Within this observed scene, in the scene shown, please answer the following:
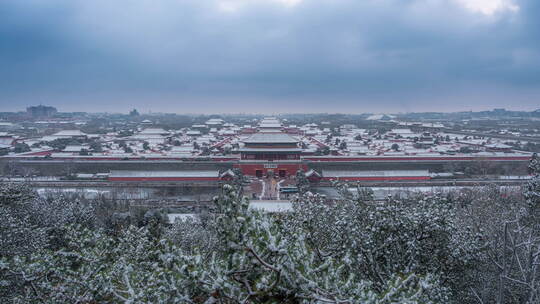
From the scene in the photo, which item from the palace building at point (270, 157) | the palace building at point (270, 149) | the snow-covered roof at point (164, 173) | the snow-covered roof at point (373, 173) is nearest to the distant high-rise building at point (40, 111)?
the snow-covered roof at point (164, 173)

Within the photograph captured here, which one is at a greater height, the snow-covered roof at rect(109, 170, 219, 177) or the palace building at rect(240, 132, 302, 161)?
the palace building at rect(240, 132, 302, 161)

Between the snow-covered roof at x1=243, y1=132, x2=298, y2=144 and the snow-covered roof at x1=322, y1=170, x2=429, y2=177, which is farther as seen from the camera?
the snow-covered roof at x1=243, y1=132, x2=298, y2=144

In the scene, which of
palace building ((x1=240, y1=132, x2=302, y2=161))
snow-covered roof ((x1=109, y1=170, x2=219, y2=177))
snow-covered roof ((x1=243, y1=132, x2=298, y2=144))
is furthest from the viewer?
snow-covered roof ((x1=243, y1=132, x2=298, y2=144))

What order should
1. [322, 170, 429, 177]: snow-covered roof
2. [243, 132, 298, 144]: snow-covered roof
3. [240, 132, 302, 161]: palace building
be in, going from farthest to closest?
[243, 132, 298, 144]: snow-covered roof → [240, 132, 302, 161]: palace building → [322, 170, 429, 177]: snow-covered roof

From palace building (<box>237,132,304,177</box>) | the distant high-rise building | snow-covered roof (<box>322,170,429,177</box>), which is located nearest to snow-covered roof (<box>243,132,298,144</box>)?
palace building (<box>237,132,304,177</box>)

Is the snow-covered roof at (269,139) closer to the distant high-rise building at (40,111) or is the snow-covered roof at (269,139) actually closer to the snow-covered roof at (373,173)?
the snow-covered roof at (373,173)

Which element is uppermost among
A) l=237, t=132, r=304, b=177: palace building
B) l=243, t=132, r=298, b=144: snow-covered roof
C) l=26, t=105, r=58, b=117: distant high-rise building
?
l=26, t=105, r=58, b=117: distant high-rise building

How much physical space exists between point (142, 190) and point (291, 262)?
1757cm

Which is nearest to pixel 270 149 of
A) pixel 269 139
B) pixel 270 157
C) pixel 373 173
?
pixel 270 157

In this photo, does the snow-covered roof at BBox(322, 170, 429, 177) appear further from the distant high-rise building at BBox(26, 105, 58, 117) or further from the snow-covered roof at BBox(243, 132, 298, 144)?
the distant high-rise building at BBox(26, 105, 58, 117)

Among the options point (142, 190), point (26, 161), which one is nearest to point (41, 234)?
point (142, 190)

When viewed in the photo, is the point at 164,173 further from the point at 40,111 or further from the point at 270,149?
the point at 40,111

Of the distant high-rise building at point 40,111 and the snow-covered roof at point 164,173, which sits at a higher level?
the distant high-rise building at point 40,111

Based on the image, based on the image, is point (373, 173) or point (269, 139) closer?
point (373, 173)
